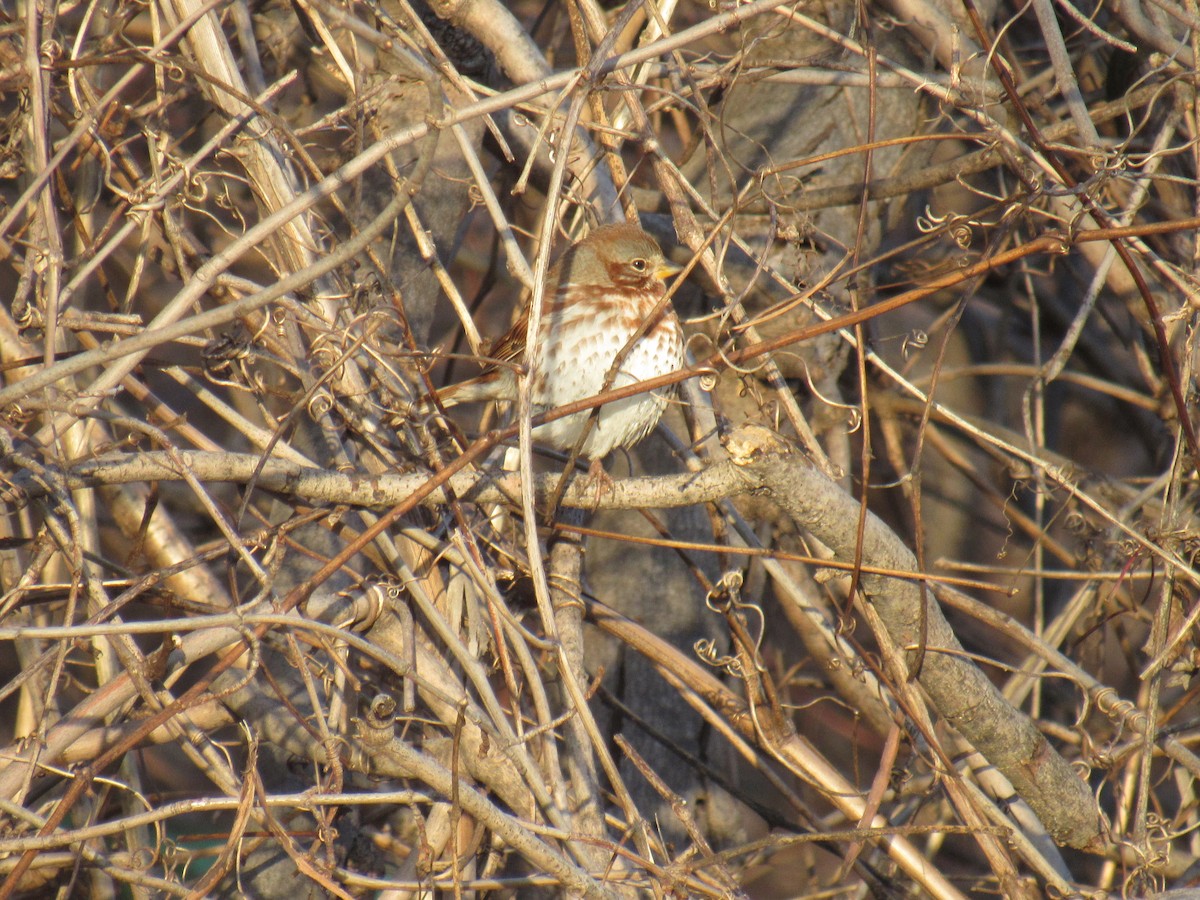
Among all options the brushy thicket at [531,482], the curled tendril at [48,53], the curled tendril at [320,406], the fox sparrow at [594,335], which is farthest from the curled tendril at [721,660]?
the curled tendril at [48,53]

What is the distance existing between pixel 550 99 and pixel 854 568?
161 cm

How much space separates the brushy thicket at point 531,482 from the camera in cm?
229

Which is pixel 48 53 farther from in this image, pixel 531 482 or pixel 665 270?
pixel 665 270

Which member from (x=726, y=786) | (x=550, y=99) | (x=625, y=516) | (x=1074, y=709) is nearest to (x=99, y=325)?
(x=550, y=99)

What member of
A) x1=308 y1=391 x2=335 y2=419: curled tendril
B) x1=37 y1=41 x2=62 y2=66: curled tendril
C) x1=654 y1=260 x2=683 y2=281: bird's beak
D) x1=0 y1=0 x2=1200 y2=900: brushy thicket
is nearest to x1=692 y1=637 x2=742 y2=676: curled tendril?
x1=0 y1=0 x2=1200 y2=900: brushy thicket

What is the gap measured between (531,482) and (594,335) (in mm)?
1348

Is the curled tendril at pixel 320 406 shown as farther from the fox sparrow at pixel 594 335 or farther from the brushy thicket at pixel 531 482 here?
the fox sparrow at pixel 594 335

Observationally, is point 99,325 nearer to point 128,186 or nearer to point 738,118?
point 128,186

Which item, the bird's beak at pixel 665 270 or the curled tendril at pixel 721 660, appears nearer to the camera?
the curled tendril at pixel 721 660

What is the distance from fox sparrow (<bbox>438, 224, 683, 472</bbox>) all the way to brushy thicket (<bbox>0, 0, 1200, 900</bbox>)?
A: 16cm

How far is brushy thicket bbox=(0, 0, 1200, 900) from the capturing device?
229 centimetres

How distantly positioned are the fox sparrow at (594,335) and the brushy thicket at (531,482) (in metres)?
0.16

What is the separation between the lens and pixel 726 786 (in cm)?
351

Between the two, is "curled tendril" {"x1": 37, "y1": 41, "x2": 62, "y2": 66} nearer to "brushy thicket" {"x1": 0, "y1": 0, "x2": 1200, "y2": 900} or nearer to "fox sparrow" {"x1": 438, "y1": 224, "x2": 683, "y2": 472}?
"brushy thicket" {"x1": 0, "y1": 0, "x2": 1200, "y2": 900}
